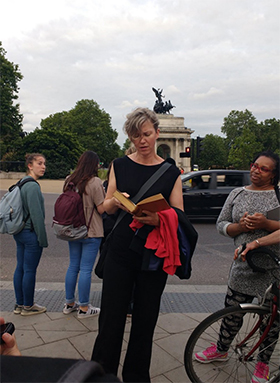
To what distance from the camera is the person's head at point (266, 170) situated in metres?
2.44

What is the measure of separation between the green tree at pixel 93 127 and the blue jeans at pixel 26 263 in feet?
196

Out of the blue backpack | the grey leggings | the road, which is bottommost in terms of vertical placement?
the road

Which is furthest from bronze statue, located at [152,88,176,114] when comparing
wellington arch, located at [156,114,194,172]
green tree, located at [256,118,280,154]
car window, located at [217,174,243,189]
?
car window, located at [217,174,243,189]

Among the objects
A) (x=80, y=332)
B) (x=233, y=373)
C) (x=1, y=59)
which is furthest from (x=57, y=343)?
(x=1, y=59)

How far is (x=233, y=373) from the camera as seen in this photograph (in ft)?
8.23

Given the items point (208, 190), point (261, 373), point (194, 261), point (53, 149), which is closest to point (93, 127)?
point (53, 149)

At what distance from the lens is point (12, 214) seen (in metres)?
3.38

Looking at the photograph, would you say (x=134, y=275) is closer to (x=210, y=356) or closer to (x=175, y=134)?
(x=210, y=356)

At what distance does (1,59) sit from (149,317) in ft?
126

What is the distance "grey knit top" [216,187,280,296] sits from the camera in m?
2.40

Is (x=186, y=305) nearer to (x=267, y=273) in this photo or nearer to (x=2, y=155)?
(x=267, y=273)

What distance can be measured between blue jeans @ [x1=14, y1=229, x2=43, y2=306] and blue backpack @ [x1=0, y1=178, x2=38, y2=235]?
12 centimetres

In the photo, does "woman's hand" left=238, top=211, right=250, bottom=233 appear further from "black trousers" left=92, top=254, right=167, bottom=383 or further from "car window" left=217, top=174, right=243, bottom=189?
"car window" left=217, top=174, right=243, bottom=189

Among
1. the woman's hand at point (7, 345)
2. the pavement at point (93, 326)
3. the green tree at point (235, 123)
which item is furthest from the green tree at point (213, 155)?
the woman's hand at point (7, 345)
